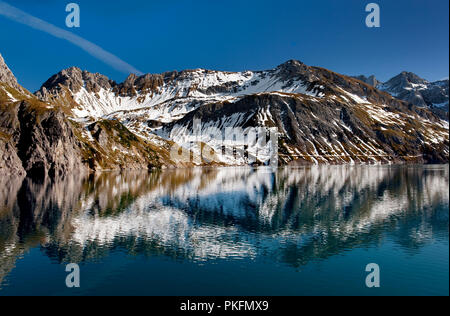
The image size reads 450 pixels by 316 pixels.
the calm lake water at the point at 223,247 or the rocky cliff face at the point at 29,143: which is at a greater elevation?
the rocky cliff face at the point at 29,143

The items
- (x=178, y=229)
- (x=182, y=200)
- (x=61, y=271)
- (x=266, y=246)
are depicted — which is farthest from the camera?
(x=182, y=200)

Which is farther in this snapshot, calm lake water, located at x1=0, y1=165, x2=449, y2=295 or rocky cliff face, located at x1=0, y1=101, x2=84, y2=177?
rocky cliff face, located at x1=0, y1=101, x2=84, y2=177

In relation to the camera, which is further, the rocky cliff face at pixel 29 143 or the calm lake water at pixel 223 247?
the rocky cliff face at pixel 29 143

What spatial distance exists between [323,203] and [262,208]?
19.3 meters

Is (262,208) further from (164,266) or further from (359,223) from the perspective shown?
(164,266)

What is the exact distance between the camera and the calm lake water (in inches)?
1364

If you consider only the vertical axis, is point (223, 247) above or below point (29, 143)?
below

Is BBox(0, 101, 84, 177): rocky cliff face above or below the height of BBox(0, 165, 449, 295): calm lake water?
above

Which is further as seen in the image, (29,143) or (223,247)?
(29,143)

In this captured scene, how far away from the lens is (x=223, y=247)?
48000mm

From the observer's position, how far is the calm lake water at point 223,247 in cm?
3466
